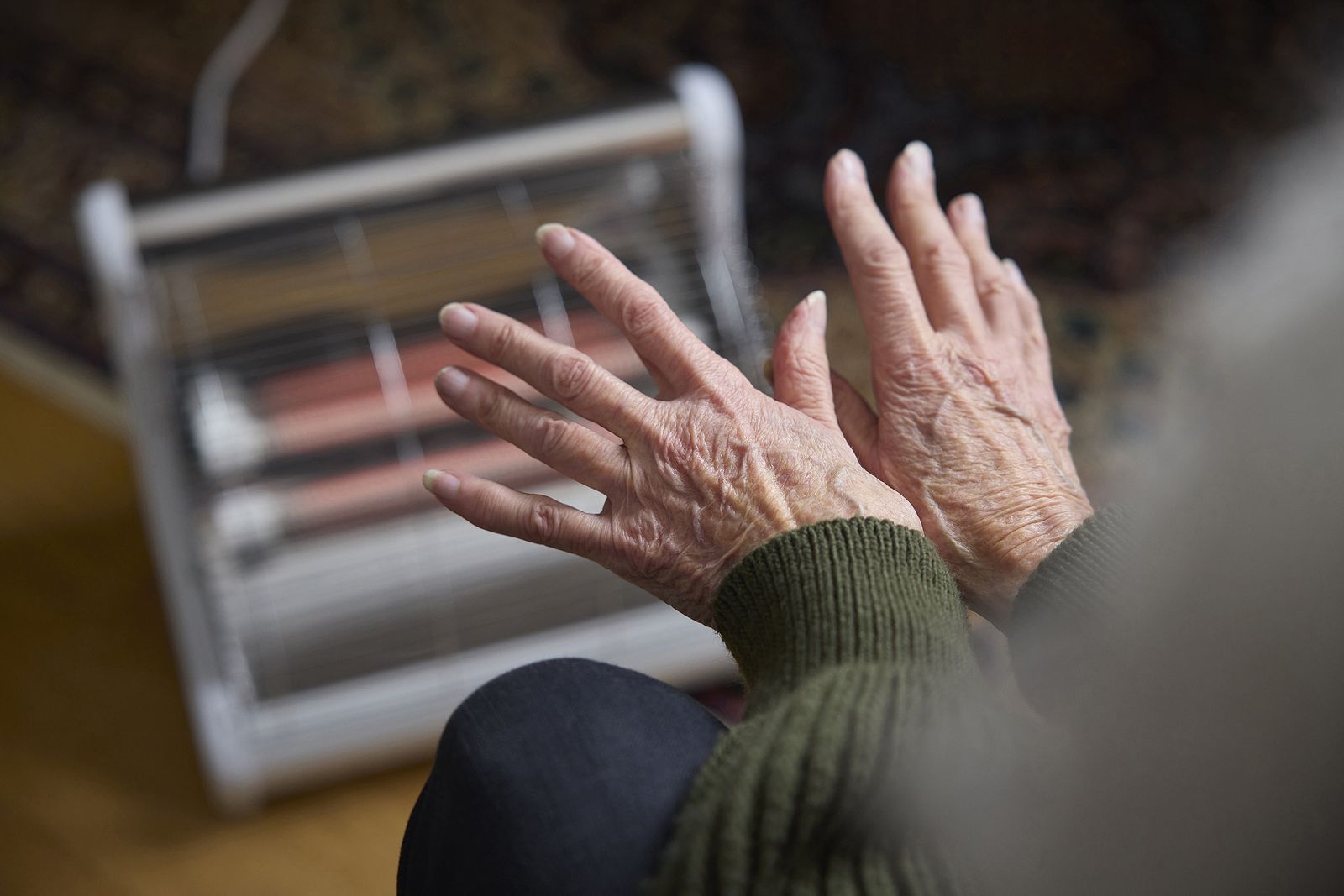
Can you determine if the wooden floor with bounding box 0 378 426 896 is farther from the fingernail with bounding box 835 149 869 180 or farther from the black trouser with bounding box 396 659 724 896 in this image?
the fingernail with bounding box 835 149 869 180

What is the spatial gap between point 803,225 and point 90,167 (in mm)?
1004

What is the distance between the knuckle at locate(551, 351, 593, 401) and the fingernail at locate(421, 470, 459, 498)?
8 cm

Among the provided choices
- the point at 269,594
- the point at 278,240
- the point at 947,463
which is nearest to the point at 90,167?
the point at 278,240

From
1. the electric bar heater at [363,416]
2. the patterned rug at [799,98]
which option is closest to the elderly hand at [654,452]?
the electric bar heater at [363,416]

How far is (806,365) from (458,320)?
8.5 inches

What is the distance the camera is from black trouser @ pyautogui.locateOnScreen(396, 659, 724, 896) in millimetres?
519

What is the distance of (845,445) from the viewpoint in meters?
0.70

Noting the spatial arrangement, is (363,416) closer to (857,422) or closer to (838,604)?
(857,422)

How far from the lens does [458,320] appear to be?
72 cm

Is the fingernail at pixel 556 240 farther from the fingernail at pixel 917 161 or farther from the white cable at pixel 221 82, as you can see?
the white cable at pixel 221 82

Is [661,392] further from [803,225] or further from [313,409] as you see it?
[803,225]

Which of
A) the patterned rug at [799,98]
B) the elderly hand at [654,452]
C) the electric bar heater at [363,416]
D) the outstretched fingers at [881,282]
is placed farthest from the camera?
the patterned rug at [799,98]

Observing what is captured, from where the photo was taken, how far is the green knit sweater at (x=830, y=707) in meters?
0.47

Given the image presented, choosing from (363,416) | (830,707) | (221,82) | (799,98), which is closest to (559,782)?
(830,707)
